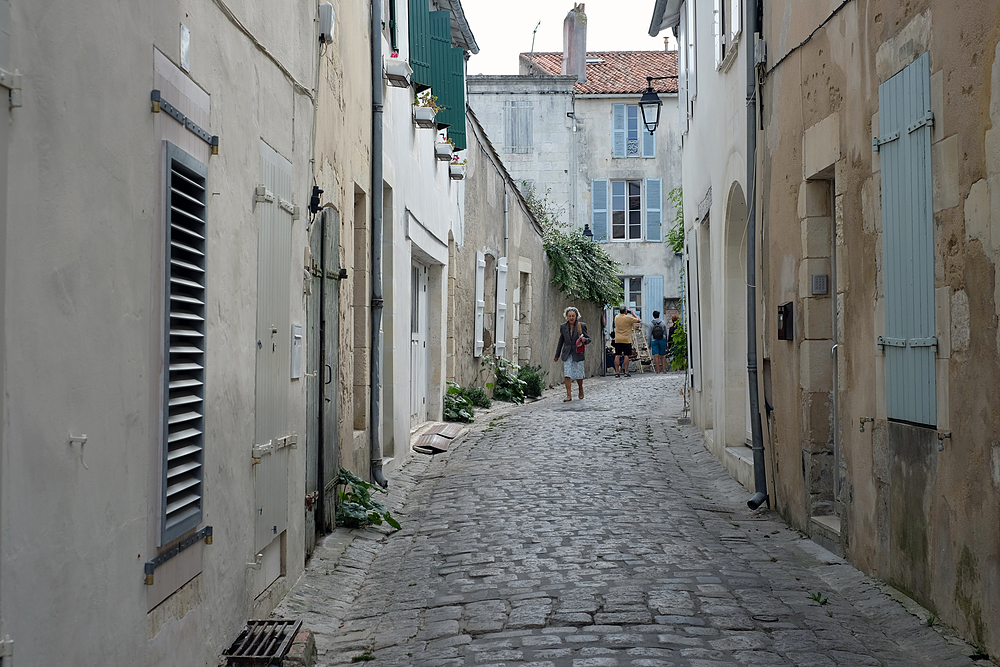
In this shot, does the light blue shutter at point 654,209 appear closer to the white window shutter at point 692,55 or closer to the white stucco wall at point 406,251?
the white window shutter at point 692,55

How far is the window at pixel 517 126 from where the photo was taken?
30.5m

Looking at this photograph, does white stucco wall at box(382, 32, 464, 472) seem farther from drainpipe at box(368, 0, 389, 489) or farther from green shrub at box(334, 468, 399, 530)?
green shrub at box(334, 468, 399, 530)

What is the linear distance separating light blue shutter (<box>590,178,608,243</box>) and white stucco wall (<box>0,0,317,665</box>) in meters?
26.6

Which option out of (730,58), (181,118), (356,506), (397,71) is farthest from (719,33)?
(181,118)

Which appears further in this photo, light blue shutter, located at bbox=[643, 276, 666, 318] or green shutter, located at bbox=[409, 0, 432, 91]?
light blue shutter, located at bbox=[643, 276, 666, 318]

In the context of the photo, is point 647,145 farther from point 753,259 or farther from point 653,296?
point 753,259

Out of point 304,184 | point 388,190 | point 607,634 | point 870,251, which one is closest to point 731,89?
point 388,190

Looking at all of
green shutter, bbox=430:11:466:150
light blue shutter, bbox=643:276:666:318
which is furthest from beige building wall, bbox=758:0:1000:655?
light blue shutter, bbox=643:276:666:318

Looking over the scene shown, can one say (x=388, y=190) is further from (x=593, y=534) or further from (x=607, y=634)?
(x=607, y=634)

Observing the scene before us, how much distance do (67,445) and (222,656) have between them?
1.73 metres

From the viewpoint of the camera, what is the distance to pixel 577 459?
33.8ft

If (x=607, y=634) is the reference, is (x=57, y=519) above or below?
above

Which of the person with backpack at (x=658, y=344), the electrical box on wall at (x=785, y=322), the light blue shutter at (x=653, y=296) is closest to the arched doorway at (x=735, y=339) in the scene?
the electrical box on wall at (x=785, y=322)

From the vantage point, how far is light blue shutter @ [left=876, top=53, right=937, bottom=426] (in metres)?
4.80
